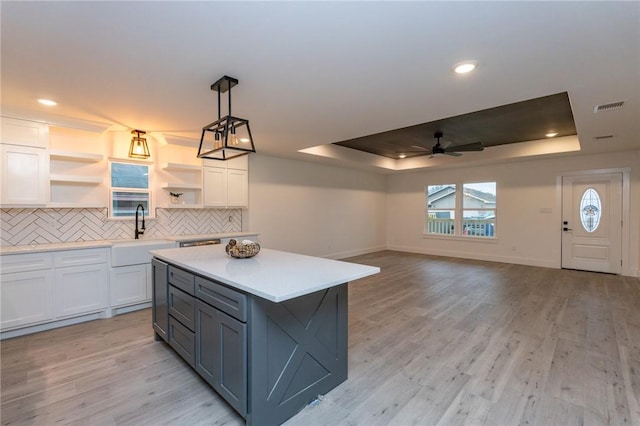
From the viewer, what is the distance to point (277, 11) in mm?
1677

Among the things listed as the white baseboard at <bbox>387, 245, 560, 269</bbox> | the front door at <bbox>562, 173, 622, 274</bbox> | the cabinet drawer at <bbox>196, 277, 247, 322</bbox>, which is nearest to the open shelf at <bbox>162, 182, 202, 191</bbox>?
the cabinet drawer at <bbox>196, 277, 247, 322</bbox>

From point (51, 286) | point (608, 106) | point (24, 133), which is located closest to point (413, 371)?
Answer: point (608, 106)

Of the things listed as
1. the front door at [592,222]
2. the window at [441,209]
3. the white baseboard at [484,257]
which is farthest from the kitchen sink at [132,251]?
the front door at [592,222]

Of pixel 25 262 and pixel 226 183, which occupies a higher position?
pixel 226 183

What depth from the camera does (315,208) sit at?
7148 mm

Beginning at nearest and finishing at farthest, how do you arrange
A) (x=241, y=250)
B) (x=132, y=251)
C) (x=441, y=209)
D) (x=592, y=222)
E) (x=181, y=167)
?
(x=241, y=250), (x=132, y=251), (x=181, y=167), (x=592, y=222), (x=441, y=209)

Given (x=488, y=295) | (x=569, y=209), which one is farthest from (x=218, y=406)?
(x=569, y=209)

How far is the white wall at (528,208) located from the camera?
5.68 metres

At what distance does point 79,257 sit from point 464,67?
4.38m

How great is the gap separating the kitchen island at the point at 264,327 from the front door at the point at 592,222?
21.1 feet

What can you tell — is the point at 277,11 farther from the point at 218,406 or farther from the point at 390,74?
the point at 218,406

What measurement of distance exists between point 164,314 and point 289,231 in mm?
3941

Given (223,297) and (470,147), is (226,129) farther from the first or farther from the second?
(470,147)

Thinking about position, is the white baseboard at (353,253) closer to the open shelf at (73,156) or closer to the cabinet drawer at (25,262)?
the open shelf at (73,156)
